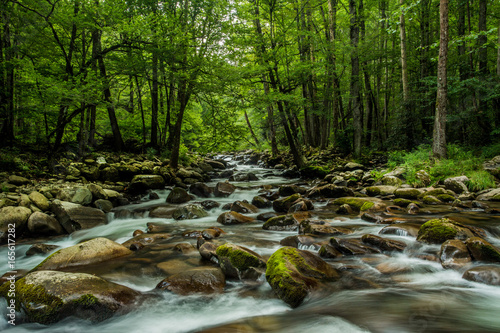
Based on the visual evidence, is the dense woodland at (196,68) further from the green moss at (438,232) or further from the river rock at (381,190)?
the green moss at (438,232)

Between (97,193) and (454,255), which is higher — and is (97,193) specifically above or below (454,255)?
above

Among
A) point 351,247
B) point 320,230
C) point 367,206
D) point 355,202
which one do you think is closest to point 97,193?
point 320,230

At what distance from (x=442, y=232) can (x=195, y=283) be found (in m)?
4.23

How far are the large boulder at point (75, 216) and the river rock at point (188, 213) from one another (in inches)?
82.3

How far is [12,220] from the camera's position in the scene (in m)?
6.12

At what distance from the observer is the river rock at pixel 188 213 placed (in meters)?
8.18

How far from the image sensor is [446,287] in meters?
3.53

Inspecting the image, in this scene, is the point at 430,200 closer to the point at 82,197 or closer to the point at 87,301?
the point at 87,301

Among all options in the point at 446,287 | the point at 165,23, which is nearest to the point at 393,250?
the point at 446,287

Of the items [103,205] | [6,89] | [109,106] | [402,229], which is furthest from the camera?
[109,106]

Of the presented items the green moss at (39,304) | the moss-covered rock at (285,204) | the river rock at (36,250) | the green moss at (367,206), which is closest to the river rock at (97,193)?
the river rock at (36,250)

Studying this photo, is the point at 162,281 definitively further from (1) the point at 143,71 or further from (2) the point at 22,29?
(2) the point at 22,29

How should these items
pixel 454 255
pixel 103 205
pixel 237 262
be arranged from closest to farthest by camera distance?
pixel 454 255
pixel 237 262
pixel 103 205

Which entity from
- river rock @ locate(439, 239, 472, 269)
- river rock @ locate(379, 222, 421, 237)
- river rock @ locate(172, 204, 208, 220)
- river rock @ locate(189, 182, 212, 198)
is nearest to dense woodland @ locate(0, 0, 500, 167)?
river rock @ locate(189, 182, 212, 198)
